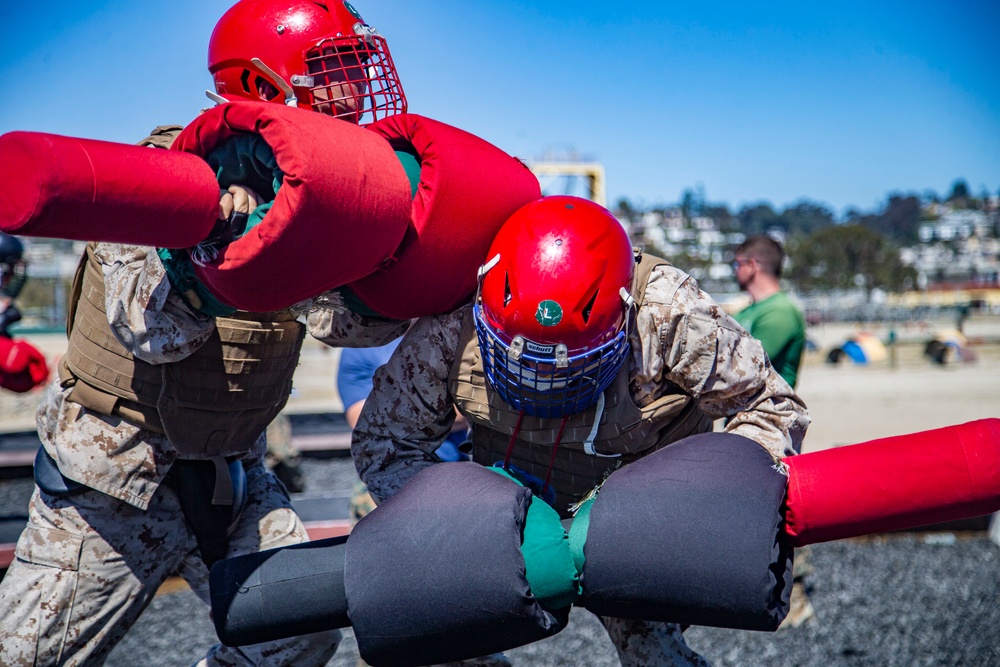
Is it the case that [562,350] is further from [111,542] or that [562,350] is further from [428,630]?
[111,542]

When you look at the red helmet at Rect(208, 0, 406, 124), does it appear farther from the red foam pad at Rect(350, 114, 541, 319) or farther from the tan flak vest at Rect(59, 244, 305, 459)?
the tan flak vest at Rect(59, 244, 305, 459)

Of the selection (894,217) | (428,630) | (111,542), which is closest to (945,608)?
(428,630)

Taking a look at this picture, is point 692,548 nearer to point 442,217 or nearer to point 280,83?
point 442,217

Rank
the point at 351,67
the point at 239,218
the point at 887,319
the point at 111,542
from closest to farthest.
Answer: the point at 239,218 → the point at 351,67 → the point at 111,542 → the point at 887,319

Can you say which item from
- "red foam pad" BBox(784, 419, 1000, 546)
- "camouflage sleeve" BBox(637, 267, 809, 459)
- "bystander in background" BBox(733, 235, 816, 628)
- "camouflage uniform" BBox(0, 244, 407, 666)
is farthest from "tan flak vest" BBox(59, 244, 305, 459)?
"bystander in background" BBox(733, 235, 816, 628)

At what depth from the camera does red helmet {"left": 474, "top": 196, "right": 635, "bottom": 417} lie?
2305 mm

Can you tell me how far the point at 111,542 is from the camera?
2.74m

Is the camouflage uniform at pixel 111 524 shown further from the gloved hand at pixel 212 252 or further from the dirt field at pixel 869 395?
the dirt field at pixel 869 395

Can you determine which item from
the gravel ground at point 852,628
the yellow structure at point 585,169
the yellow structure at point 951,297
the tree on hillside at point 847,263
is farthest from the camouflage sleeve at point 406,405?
the tree on hillside at point 847,263

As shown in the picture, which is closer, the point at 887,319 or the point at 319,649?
the point at 319,649

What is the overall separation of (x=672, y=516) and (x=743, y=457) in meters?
0.26

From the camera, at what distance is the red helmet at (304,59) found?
2.54 m

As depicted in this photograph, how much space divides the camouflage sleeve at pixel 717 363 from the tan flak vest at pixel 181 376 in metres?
1.25

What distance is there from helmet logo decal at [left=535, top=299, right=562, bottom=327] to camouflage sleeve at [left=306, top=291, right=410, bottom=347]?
2.19 feet
